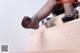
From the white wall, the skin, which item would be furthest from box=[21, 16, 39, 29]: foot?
the white wall

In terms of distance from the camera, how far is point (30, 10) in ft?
6.53

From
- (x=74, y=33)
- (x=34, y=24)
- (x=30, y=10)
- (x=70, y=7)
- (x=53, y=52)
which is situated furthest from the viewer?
(x=30, y=10)

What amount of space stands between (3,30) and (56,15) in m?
0.77

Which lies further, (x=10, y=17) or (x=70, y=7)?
(x=10, y=17)

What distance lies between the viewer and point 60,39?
1.01 meters

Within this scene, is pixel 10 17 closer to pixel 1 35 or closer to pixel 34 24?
pixel 1 35

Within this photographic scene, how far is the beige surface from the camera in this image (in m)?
0.89

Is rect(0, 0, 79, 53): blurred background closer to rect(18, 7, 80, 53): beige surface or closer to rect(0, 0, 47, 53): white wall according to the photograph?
rect(0, 0, 47, 53): white wall

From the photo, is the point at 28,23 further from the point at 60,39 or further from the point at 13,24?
the point at 13,24

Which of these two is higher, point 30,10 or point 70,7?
point 30,10

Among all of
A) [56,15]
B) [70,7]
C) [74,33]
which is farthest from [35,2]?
[74,33]

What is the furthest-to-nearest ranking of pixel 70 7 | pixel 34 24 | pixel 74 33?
pixel 34 24 → pixel 70 7 → pixel 74 33

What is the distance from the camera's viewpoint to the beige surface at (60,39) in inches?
34.9

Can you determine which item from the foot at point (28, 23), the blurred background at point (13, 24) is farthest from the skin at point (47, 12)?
the blurred background at point (13, 24)
